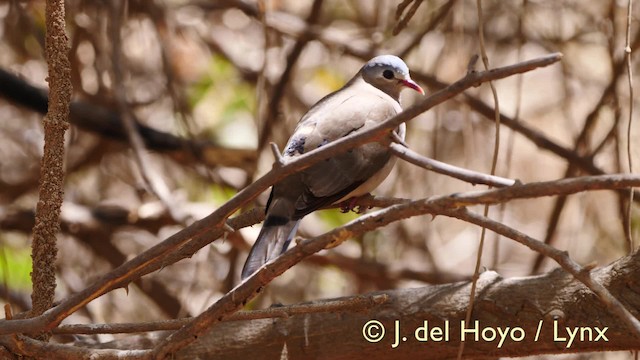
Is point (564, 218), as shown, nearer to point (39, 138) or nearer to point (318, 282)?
point (318, 282)

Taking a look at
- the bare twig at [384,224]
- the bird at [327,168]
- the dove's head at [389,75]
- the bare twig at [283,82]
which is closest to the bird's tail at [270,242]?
the bird at [327,168]

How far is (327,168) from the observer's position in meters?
2.74

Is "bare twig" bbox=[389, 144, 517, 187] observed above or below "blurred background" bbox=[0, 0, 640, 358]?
below

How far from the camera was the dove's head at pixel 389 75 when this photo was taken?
11.1 ft

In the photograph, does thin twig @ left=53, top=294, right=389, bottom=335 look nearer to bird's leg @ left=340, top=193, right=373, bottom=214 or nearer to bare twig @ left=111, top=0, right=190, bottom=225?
bird's leg @ left=340, top=193, right=373, bottom=214

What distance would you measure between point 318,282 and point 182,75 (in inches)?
56.7

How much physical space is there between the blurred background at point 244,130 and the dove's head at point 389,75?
0.84 ft

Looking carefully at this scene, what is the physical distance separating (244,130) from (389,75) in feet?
6.23

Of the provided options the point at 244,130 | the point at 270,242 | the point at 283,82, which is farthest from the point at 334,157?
the point at 244,130

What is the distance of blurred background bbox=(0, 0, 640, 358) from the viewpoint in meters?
4.05

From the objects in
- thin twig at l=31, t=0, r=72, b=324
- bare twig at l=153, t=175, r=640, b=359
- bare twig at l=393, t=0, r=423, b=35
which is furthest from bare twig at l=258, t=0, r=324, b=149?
bare twig at l=153, t=175, r=640, b=359

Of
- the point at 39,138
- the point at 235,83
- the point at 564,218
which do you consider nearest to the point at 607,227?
the point at 564,218

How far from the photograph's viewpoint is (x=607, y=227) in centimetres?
560

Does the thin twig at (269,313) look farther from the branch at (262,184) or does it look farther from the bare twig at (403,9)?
the bare twig at (403,9)
